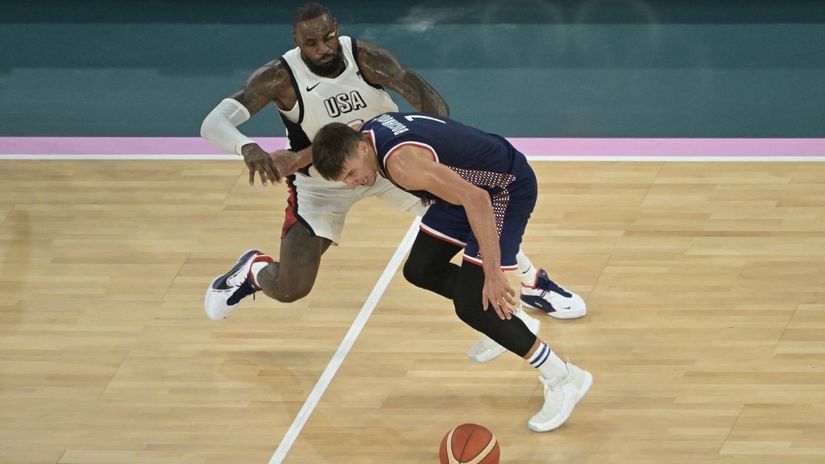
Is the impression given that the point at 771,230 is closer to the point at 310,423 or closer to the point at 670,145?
the point at 670,145

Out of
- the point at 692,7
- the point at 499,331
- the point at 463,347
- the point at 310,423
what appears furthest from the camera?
the point at 692,7

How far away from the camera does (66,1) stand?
36.9 ft

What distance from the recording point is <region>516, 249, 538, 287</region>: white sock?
6.04m

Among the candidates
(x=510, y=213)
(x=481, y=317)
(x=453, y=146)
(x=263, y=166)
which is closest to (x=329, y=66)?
(x=263, y=166)

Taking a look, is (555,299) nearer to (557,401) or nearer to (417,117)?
(557,401)

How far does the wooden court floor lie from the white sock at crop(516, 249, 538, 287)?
21 cm

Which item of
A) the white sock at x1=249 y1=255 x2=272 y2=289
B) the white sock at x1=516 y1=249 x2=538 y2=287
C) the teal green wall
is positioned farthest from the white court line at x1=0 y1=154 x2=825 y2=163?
the white sock at x1=249 y1=255 x2=272 y2=289

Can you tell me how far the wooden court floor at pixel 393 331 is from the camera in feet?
17.3

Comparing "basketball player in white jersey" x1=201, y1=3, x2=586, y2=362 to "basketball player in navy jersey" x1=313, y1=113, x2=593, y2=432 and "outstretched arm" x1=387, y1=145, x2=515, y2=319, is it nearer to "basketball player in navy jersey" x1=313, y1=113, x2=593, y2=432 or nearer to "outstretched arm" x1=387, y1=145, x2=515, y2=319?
"basketball player in navy jersey" x1=313, y1=113, x2=593, y2=432

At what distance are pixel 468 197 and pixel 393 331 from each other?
167 cm

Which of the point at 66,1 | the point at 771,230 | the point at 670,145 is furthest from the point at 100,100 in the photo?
the point at 771,230

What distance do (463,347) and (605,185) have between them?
1903 mm

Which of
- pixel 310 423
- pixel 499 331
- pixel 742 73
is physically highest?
pixel 499 331

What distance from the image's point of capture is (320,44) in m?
5.65
